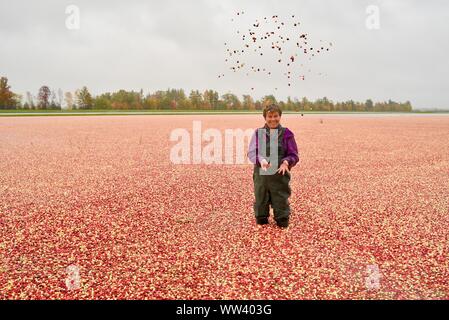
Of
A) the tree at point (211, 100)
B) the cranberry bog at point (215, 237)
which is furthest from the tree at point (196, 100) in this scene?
the cranberry bog at point (215, 237)

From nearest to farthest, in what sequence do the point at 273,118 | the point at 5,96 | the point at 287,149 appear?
the point at 273,118 → the point at 287,149 → the point at 5,96

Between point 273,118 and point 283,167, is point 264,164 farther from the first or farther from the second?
point 273,118

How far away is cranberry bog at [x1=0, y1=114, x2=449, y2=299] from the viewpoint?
4141 mm

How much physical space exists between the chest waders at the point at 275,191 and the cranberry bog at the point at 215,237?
0.29 metres

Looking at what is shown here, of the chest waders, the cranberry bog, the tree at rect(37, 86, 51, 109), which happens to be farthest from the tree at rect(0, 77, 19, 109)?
the chest waders

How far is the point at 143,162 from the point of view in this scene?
42.5 feet

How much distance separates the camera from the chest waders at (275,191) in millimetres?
5536

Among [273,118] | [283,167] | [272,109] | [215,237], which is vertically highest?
[272,109]

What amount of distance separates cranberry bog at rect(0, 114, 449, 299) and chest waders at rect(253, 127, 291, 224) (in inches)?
11.3

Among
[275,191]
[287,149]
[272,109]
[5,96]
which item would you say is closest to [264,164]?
[287,149]

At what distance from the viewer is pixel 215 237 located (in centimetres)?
561

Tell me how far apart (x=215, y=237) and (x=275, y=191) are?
3.99 feet

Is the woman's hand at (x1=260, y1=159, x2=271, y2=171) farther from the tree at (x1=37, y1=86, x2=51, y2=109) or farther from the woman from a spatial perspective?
the tree at (x1=37, y1=86, x2=51, y2=109)

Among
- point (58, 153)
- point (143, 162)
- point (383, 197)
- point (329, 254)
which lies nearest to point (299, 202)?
point (383, 197)
